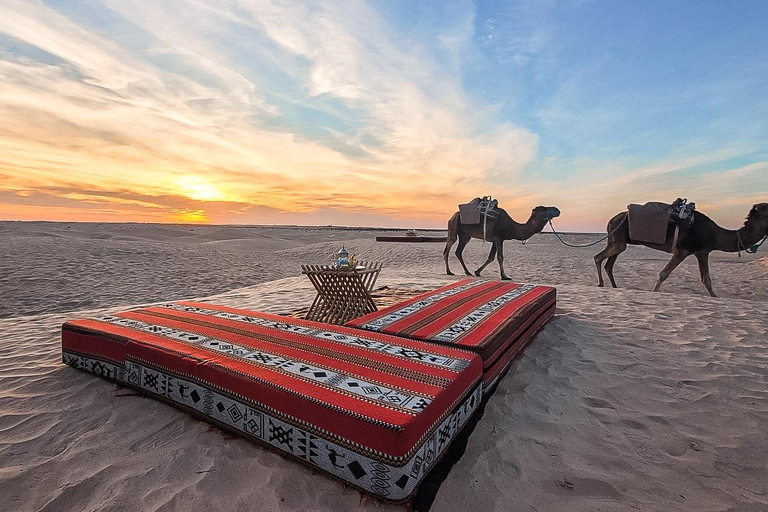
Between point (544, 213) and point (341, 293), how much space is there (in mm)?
6953

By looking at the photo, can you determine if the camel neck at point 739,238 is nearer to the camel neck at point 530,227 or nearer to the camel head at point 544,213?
the camel head at point 544,213

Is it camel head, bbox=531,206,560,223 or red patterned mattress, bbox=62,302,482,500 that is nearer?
red patterned mattress, bbox=62,302,482,500

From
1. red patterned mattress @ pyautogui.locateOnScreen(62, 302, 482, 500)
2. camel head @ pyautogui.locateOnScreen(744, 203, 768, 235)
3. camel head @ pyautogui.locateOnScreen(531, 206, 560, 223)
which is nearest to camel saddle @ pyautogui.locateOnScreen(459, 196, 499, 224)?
camel head @ pyautogui.locateOnScreen(531, 206, 560, 223)

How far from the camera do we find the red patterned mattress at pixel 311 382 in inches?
79.4

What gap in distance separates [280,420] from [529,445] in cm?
165

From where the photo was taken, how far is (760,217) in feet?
25.6

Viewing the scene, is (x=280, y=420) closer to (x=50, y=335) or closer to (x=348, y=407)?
(x=348, y=407)

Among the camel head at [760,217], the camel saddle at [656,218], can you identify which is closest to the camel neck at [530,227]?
the camel saddle at [656,218]

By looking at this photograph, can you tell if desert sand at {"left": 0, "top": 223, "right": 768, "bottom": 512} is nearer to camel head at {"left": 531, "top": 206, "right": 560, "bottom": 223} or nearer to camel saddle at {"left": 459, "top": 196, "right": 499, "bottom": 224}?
camel head at {"left": 531, "top": 206, "right": 560, "bottom": 223}

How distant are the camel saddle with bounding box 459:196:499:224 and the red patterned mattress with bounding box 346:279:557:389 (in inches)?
202

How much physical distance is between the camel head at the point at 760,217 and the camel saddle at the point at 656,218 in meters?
1.12

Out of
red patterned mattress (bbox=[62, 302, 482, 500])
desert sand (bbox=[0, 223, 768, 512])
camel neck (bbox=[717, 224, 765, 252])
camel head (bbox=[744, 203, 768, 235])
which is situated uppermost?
camel head (bbox=[744, 203, 768, 235])

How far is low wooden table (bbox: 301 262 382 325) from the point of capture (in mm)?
5219

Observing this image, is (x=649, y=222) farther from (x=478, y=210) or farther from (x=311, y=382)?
(x=311, y=382)
